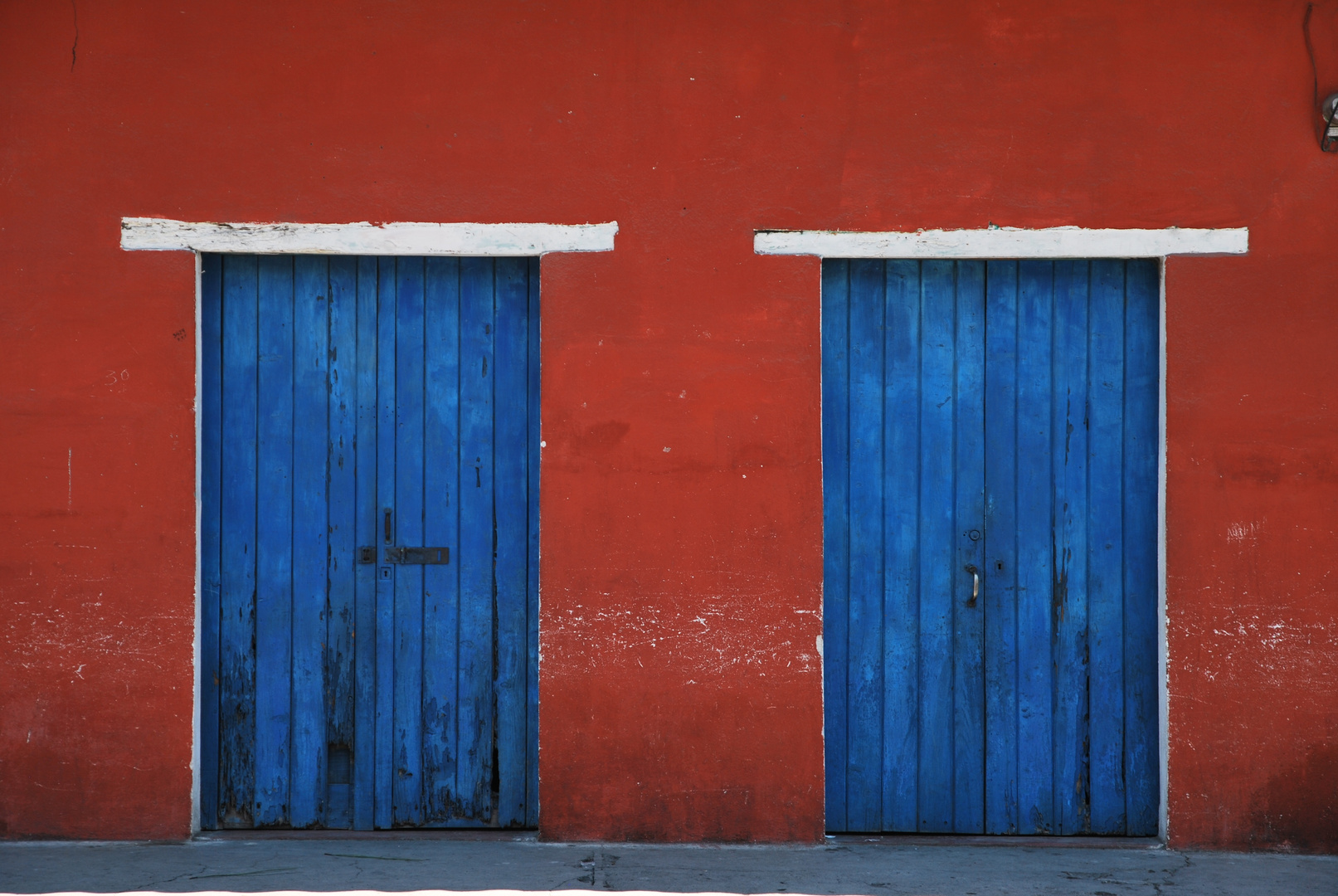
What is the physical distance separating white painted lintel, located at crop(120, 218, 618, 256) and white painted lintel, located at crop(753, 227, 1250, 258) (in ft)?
2.36

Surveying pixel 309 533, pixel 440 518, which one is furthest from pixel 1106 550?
pixel 309 533

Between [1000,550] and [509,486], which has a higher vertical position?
[509,486]

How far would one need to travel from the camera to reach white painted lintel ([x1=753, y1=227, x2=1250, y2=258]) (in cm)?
409

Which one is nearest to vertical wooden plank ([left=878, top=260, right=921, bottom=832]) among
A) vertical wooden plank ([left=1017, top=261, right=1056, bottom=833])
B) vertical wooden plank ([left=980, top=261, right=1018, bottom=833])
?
vertical wooden plank ([left=980, top=261, right=1018, bottom=833])

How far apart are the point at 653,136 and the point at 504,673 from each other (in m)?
2.14

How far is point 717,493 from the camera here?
4125mm

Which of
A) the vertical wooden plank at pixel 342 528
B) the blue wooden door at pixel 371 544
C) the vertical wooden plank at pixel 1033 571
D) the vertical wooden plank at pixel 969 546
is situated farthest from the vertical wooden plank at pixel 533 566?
the vertical wooden plank at pixel 1033 571

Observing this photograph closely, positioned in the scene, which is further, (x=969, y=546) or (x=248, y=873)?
(x=969, y=546)

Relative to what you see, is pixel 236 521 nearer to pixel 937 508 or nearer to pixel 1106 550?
pixel 937 508

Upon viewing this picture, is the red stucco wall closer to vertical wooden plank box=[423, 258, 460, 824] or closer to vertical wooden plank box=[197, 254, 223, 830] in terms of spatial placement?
vertical wooden plank box=[197, 254, 223, 830]

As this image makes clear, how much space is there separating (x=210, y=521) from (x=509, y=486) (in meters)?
1.16

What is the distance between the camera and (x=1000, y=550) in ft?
14.0

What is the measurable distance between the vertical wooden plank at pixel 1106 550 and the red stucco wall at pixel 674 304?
21cm

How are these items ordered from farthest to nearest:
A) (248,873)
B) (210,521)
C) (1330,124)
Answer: (210,521) → (1330,124) → (248,873)
